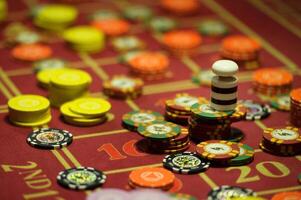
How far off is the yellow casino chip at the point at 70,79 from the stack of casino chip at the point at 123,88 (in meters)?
0.19

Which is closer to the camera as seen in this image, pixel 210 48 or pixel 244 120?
pixel 244 120

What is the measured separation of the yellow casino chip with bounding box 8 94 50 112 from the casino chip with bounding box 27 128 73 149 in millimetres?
217

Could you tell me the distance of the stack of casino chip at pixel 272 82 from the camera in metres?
7.77

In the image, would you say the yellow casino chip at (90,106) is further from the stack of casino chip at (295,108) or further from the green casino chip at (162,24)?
the green casino chip at (162,24)

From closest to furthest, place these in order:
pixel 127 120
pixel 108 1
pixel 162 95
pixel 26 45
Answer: pixel 127 120, pixel 162 95, pixel 26 45, pixel 108 1

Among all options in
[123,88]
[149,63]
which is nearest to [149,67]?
[149,63]

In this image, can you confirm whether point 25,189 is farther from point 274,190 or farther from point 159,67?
point 159,67

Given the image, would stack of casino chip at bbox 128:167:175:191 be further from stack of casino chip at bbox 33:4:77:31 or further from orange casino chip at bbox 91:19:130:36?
stack of casino chip at bbox 33:4:77:31

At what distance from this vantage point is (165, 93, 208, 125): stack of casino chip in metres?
7.13

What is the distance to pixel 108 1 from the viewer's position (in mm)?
9969

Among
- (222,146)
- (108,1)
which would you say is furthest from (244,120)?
(108,1)

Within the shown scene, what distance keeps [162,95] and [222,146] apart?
1.26 meters

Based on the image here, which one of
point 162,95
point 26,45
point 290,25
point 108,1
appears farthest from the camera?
point 108,1

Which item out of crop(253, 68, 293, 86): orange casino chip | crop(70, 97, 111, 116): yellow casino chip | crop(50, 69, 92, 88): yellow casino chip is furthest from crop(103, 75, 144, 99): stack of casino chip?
crop(253, 68, 293, 86): orange casino chip
